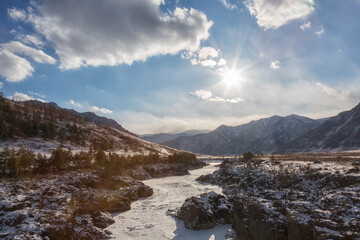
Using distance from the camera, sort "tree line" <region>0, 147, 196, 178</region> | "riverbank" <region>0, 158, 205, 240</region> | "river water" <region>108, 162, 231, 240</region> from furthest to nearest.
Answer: "tree line" <region>0, 147, 196, 178</region> → "river water" <region>108, 162, 231, 240</region> → "riverbank" <region>0, 158, 205, 240</region>

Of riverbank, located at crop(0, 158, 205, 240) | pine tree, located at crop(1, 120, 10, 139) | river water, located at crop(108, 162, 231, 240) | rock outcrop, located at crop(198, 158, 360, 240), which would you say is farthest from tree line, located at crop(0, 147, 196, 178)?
rock outcrop, located at crop(198, 158, 360, 240)

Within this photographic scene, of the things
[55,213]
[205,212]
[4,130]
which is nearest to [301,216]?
[205,212]

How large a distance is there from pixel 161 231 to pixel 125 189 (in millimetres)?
15186

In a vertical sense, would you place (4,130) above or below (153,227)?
above

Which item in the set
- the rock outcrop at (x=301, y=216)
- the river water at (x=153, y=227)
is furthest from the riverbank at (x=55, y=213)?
the rock outcrop at (x=301, y=216)

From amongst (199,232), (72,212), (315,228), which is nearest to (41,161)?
Answer: (72,212)

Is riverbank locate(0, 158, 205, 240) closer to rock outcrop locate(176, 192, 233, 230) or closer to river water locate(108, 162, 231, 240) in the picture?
river water locate(108, 162, 231, 240)

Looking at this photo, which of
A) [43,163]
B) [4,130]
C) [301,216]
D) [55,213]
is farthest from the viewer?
[4,130]

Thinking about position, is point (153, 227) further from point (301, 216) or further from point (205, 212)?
point (301, 216)

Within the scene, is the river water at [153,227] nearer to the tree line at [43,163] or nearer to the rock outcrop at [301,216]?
the rock outcrop at [301,216]

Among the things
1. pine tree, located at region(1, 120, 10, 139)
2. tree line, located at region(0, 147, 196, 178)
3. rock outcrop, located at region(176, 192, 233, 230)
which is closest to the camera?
rock outcrop, located at region(176, 192, 233, 230)

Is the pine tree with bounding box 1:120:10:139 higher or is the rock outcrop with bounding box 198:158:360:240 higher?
the pine tree with bounding box 1:120:10:139

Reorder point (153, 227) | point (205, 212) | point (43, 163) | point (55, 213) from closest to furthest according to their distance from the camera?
point (55, 213) → point (153, 227) → point (205, 212) → point (43, 163)

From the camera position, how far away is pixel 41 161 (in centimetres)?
4038
